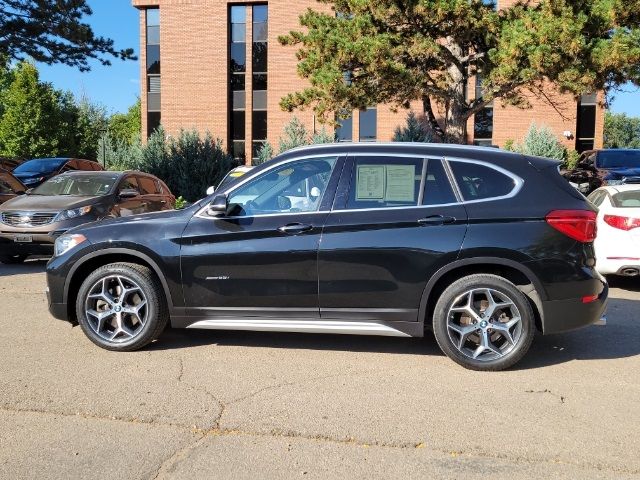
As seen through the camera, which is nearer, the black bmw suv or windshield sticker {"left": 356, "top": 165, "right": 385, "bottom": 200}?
the black bmw suv

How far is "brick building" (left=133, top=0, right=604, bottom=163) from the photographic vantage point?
31.5 metres

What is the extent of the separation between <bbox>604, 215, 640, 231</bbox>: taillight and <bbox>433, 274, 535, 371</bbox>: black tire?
154 inches

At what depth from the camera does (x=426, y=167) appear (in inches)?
204

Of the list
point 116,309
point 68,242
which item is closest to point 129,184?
point 68,242

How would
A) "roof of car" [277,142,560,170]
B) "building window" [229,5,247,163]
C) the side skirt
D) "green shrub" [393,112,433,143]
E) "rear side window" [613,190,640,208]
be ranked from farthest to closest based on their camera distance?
"building window" [229,5,247,163]
"green shrub" [393,112,433,143]
"rear side window" [613,190,640,208]
"roof of car" [277,142,560,170]
the side skirt

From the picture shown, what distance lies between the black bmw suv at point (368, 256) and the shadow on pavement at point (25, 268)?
5.16 meters

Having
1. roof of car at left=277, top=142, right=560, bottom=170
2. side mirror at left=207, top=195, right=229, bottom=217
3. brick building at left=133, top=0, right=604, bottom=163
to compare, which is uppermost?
brick building at left=133, top=0, right=604, bottom=163

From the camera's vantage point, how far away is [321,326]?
5137 millimetres

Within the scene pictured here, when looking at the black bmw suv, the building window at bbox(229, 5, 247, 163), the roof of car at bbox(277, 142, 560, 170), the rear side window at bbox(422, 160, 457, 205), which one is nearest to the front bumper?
the black bmw suv

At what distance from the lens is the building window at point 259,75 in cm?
3247

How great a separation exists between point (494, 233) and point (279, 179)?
185 centimetres

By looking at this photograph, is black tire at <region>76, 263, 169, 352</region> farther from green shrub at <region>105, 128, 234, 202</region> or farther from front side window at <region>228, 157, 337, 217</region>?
green shrub at <region>105, 128, 234, 202</region>

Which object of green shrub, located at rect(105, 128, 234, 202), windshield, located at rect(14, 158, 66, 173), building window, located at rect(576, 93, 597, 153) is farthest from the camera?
building window, located at rect(576, 93, 597, 153)

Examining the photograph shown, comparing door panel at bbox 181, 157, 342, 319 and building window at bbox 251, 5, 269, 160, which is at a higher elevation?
building window at bbox 251, 5, 269, 160
